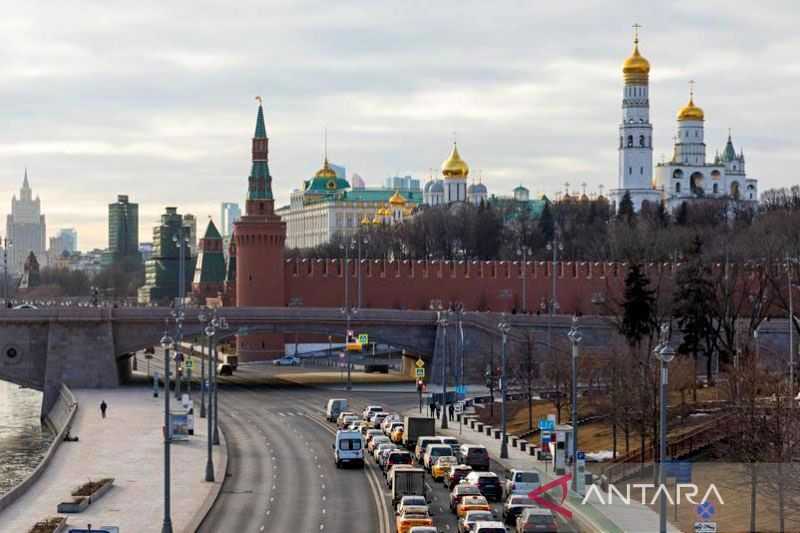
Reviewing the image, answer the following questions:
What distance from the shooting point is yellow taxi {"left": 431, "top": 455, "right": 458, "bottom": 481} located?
159 ft

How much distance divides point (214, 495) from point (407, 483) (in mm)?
5767

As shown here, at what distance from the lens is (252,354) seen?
4257 inches

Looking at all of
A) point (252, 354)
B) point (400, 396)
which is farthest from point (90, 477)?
point (252, 354)

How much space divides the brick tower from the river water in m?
14.4

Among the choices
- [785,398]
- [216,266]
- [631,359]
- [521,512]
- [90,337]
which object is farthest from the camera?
[216,266]

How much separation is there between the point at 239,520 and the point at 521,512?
23.1 feet

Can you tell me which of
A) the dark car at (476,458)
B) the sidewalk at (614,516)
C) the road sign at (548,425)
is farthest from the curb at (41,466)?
the road sign at (548,425)

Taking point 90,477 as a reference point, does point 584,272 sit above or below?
above

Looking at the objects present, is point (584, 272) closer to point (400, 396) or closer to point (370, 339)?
A: point (370, 339)

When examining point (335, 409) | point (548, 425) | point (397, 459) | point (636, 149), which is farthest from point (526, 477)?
point (636, 149)

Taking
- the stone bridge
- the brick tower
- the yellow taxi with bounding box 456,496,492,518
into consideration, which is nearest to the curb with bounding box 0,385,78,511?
the stone bridge

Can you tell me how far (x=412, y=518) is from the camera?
1483 inches

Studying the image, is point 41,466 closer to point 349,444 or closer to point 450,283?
point 349,444

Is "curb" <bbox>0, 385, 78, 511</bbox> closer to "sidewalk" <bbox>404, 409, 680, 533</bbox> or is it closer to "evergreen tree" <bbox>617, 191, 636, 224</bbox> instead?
"sidewalk" <bbox>404, 409, 680, 533</bbox>
